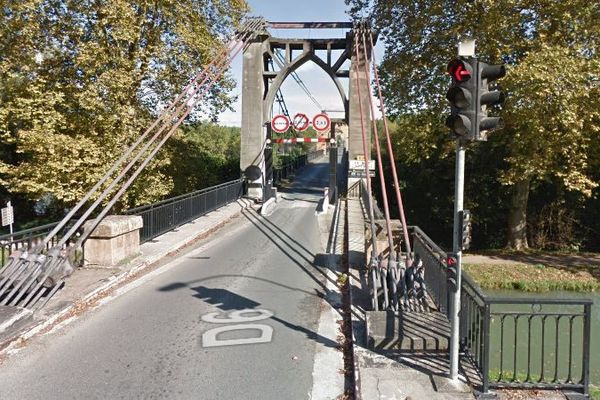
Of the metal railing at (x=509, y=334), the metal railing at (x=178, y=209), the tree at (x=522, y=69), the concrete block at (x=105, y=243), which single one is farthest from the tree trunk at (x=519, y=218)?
the concrete block at (x=105, y=243)

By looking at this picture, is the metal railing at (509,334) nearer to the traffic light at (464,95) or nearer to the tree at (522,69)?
the traffic light at (464,95)

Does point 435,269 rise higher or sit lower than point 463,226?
lower

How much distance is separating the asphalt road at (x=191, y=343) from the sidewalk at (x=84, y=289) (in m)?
0.28

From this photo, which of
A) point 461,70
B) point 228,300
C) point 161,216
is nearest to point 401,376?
point 461,70

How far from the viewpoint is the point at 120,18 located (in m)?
13.6

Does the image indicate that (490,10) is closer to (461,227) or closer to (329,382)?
(461,227)

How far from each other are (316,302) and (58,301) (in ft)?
13.1

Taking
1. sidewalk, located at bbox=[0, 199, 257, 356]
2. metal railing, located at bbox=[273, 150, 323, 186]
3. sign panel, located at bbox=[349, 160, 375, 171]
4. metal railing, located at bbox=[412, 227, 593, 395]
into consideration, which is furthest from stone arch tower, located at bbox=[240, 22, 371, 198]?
metal railing, located at bbox=[412, 227, 593, 395]

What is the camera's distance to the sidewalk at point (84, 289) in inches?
243

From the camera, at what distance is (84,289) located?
25.8 feet

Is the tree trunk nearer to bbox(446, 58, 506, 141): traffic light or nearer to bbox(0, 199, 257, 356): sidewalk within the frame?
bbox(0, 199, 257, 356): sidewalk

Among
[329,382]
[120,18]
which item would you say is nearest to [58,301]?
[329,382]

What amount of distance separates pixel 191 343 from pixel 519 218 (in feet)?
57.9

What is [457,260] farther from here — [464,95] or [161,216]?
[161,216]
